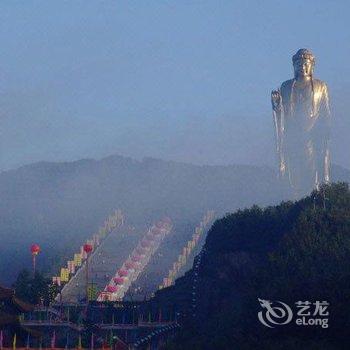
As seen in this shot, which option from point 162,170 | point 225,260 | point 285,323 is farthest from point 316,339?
point 162,170

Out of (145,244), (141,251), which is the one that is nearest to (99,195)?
(145,244)

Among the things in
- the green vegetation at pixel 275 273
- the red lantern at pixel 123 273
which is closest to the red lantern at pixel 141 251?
the red lantern at pixel 123 273

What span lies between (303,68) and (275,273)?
11.9m

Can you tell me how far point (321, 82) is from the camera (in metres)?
37.9

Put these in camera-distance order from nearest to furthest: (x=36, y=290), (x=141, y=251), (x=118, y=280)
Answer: (x=36, y=290) → (x=118, y=280) → (x=141, y=251)

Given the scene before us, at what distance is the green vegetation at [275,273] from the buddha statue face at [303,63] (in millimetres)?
4558

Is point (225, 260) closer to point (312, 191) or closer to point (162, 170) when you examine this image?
point (312, 191)

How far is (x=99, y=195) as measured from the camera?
337 feet

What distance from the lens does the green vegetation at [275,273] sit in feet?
76.2

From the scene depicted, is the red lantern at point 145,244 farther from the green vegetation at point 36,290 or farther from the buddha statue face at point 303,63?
the buddha statue face at point 303,63

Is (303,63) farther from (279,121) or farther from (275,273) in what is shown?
(275,273)

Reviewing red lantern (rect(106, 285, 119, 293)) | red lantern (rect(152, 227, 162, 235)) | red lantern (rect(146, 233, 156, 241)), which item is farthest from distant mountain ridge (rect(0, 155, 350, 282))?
red lantern (rect(106, 285, 119, 293))

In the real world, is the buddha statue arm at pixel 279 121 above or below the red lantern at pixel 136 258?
above

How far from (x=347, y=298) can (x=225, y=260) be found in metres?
11.1
